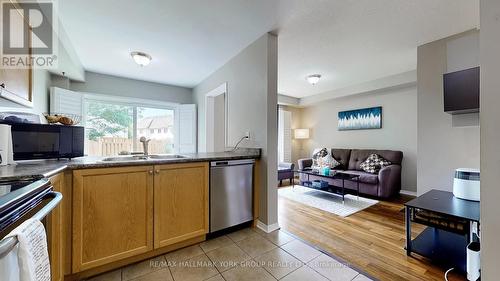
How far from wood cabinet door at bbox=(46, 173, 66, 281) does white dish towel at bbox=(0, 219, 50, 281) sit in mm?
568

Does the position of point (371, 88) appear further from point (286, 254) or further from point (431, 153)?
point (286, 254)

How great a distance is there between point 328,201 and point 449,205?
1.85 meters

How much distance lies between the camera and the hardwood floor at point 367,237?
5.34ft

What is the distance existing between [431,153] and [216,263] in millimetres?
2909

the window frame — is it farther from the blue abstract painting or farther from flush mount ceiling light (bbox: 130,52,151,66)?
the blue abstract painting

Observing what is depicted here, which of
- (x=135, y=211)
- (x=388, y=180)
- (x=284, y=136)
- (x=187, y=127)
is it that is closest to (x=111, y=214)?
(x=135, y=211)

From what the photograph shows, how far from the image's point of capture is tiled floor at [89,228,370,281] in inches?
61.4

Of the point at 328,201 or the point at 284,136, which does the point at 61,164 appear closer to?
the point at 328,201

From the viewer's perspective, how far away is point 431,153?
253 centimetres

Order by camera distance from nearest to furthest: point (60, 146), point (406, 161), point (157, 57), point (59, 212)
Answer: point (59, 212) → point (60, 146) → point (157, 57) → point (406, 161)

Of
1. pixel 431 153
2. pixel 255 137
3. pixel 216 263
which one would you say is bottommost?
pixel 216 263

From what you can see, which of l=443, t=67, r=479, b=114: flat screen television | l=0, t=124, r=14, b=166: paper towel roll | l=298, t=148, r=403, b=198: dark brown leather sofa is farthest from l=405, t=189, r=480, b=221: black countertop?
l=0, t=124, r=14, b=166: paper towel roll

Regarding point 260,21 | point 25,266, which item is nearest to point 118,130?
point 260,21

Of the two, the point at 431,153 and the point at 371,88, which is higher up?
the point at 371,88
